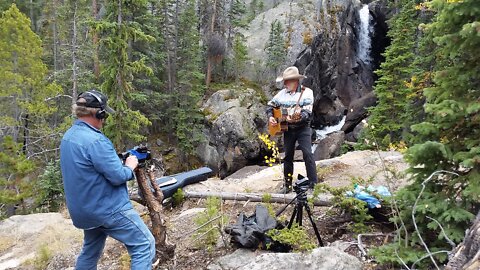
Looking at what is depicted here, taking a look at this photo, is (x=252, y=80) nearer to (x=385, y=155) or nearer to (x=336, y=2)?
(x=336, y=2)

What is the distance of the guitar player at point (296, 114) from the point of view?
622 centimetres

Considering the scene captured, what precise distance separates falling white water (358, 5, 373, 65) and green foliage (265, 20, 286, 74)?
8594 millimetres

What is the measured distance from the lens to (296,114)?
618cm

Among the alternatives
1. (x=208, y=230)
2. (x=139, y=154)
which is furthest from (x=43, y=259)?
(x=139, y=154)

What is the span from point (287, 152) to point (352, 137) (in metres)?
21.6

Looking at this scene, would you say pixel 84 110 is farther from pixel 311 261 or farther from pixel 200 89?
pixel 200 89

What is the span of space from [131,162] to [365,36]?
1384 inches

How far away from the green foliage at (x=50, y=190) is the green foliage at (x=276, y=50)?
18.7m

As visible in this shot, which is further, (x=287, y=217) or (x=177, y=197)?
(x=177, y=197)

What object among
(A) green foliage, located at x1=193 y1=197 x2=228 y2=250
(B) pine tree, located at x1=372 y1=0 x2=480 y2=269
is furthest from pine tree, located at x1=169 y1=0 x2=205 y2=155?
(B) pine tree, located at x1=372 y1=0 x2=480 y2=269

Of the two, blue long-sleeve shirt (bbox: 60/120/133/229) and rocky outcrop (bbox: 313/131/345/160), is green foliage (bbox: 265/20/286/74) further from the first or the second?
blue long-sleeve shirt (bbox: 60/120/133/229)

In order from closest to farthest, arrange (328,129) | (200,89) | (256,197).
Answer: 1. (256,197)
2. (200,89)
3. (328,129)

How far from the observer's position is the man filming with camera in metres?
3.40

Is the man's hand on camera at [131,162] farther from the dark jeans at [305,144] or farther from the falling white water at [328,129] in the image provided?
the falling white water at [328,129]
